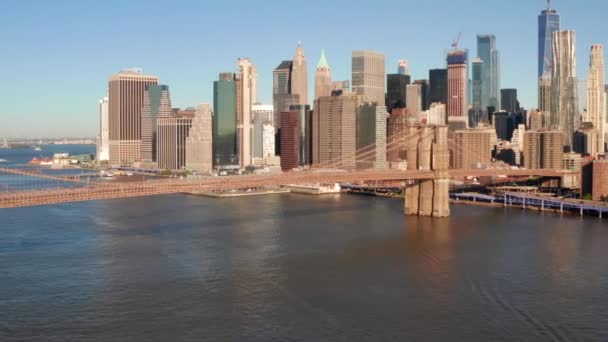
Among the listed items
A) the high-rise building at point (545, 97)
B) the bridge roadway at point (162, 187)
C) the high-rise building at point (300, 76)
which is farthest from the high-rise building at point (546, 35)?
the bridge roadway at point (162, 187)

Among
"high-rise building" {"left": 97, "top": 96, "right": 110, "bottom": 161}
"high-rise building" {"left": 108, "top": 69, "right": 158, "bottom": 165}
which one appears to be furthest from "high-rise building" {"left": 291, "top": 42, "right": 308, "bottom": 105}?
"high-rise building" {"left": 97, "top": 96, "right": 110, "bottom": 161}

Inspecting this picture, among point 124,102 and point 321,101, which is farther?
point 124,102

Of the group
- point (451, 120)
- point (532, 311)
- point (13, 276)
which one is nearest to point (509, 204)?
point (532, 311)

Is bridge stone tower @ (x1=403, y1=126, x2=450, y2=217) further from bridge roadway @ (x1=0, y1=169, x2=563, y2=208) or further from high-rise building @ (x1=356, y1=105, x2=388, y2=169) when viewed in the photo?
high-rise building @ (x1=356, y1=105, x2=388, y2=169)

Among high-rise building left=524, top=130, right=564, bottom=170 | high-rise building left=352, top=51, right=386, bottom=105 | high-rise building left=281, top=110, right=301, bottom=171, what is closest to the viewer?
high-rise building left=524, top=130, right=564, bottom=170

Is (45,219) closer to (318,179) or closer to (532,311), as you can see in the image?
(318,179)

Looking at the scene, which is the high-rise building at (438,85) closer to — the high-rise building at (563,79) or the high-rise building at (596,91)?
the high-rise building at (563,79)

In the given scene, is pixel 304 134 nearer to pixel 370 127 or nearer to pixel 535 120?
pixel 370 127
